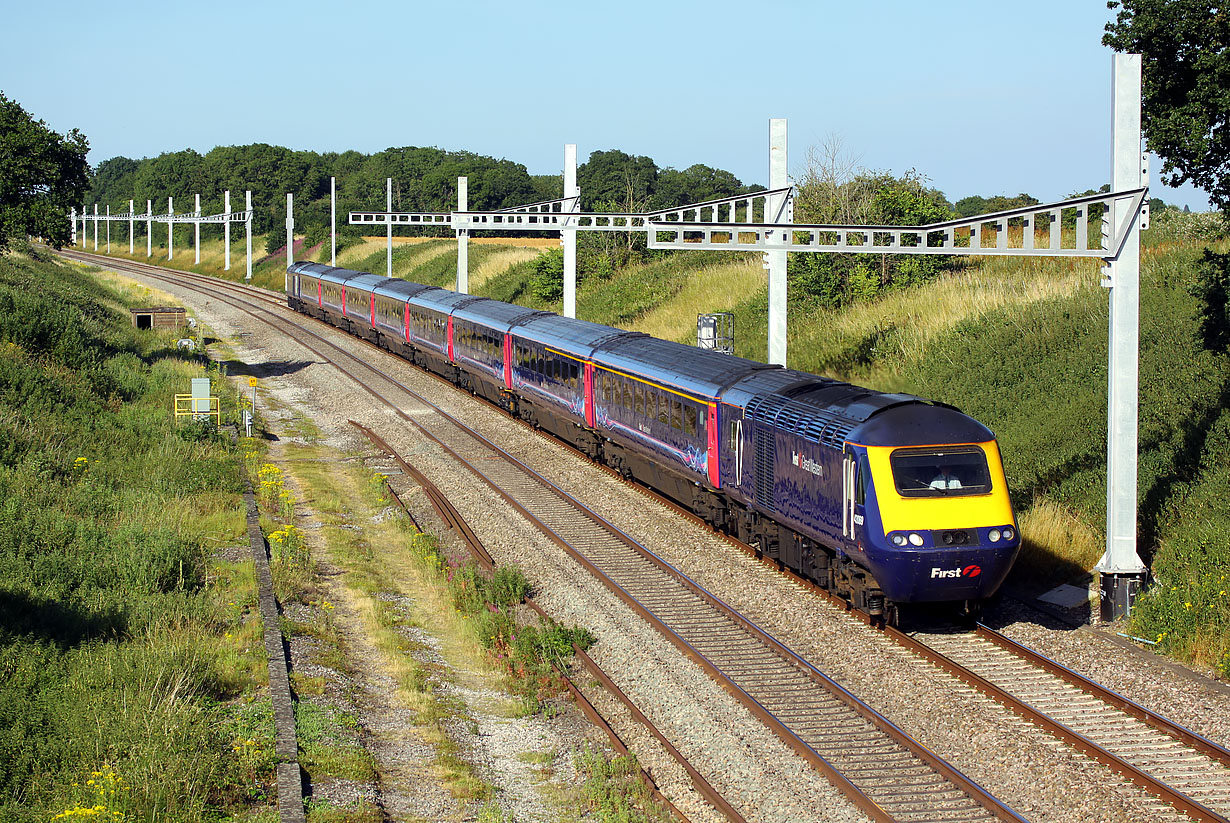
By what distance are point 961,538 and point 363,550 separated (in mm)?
10426

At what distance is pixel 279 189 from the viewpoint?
122 metres

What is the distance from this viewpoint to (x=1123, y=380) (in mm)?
15625

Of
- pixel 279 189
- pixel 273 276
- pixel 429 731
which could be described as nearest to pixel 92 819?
pixel 429 731

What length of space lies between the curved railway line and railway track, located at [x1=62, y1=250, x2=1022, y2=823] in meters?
0.02

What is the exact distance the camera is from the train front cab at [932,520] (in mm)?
14188

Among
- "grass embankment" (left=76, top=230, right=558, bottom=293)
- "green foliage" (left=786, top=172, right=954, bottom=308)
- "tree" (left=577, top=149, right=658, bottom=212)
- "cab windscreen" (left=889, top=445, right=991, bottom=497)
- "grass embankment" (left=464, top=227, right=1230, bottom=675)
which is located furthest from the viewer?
"tree" (left=577, top=149, right=658, bottom=212)

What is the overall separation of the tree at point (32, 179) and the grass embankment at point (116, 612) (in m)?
6.78

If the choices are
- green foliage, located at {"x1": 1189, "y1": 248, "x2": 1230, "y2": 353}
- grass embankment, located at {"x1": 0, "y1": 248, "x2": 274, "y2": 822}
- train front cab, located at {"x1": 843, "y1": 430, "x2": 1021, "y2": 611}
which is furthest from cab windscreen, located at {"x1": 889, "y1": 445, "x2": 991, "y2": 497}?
green foliage, located at {"x1": 1189, "y1": 248, "x2": 1230, "y2": 353}

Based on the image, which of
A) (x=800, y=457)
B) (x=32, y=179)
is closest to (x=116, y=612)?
(x=800, y=457)

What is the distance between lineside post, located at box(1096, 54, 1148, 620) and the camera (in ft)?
49.8

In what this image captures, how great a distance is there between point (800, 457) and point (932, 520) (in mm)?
2654

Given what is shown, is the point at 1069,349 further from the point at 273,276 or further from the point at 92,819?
the point at 273,276

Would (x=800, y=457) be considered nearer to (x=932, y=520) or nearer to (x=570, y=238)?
(x=932, y=520)

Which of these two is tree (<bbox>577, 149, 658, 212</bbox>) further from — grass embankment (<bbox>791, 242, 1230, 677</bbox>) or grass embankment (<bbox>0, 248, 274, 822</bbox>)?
grass embankment (<bbox>0, 248, 274, 822</bbox>)
